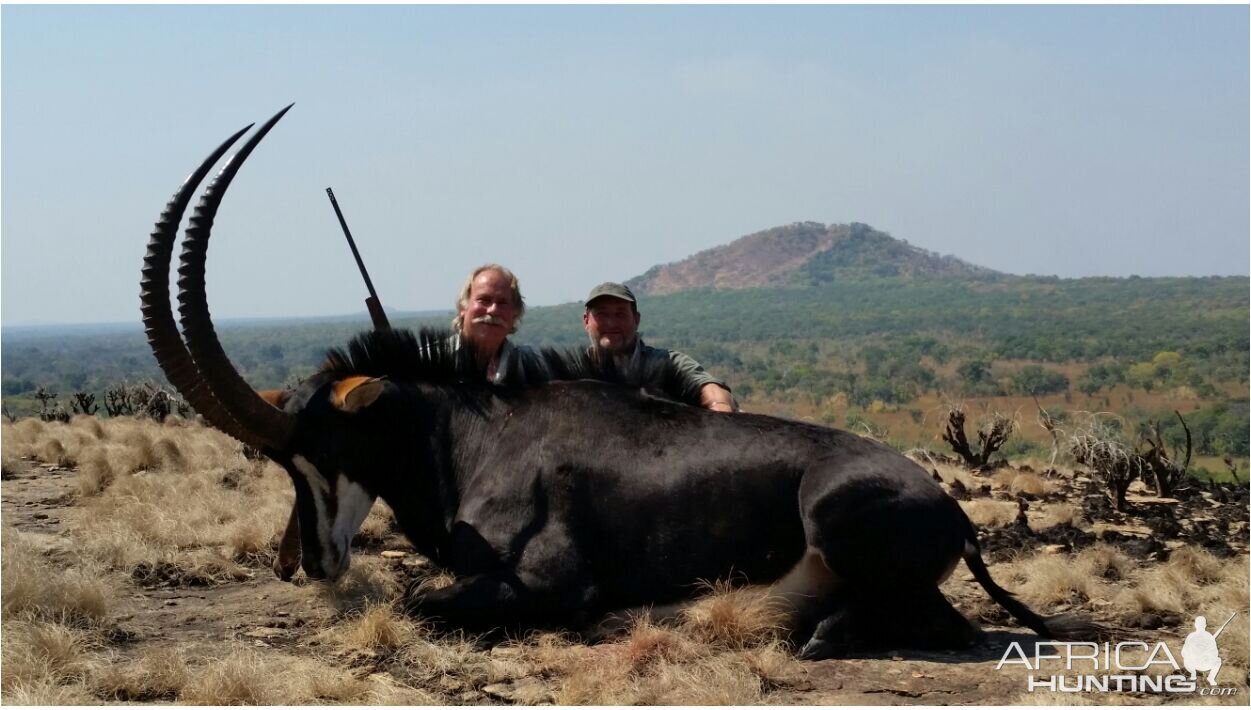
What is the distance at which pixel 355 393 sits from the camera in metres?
6.97

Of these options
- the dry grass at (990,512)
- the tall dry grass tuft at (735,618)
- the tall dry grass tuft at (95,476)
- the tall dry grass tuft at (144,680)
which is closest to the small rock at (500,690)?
the tall dry grass tuft at (735,618)

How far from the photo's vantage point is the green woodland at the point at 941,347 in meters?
53.0

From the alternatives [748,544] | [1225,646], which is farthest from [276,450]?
[1225,646]

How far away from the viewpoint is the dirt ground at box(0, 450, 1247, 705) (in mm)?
5660

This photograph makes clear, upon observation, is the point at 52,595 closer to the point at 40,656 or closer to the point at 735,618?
the point at 40,656

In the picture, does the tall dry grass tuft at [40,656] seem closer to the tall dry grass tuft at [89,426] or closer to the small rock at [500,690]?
the small rock at [500,690]

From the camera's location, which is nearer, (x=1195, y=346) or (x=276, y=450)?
(x=276, y=450)

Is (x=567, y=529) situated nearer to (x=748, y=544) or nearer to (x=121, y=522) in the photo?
(x=748, y=544)

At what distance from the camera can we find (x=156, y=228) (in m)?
6.64

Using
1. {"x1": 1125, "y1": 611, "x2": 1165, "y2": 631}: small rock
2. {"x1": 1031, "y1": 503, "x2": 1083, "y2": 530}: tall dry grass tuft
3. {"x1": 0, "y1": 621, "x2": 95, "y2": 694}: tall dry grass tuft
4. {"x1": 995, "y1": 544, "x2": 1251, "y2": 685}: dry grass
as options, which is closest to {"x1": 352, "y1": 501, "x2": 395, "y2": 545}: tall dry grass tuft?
{"x1": 0, "y1": 621, "x2": 95, "y2": 694}: tall dry grass tuft

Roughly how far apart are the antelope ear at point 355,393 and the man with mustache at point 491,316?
1609mm

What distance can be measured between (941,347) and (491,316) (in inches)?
3288

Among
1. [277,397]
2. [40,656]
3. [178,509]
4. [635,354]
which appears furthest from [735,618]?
[178,509]

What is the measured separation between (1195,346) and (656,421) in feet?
231
